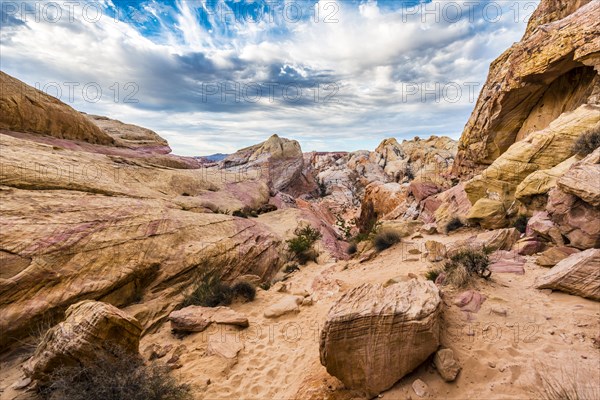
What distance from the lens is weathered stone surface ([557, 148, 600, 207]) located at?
573 cm

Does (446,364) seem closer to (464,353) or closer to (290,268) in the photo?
(464,353)

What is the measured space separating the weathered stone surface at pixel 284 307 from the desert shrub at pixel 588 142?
9.98 metres

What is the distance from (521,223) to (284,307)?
27.6 feet

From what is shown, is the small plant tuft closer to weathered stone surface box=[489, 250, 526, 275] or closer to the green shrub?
weathered stone surface box=[489, 250, 526, 275]

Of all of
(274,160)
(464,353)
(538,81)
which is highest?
(538,81)

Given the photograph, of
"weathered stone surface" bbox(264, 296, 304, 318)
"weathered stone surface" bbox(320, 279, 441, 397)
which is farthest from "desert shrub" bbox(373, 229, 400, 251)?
"weathered stone surface" bbox(320, 279, 441, 397)

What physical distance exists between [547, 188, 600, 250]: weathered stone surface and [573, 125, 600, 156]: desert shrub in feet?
8.91

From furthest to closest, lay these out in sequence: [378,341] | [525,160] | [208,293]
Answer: [525,160], [208,293], [378,341]

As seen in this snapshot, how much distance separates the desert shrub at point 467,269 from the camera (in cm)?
550

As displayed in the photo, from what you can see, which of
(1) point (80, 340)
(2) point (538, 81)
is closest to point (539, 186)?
(2) point (538, 81)

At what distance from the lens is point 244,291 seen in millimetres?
8242

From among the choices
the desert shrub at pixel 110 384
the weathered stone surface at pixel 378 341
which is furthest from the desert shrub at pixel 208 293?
the weathered stone surface at pixel 378 341

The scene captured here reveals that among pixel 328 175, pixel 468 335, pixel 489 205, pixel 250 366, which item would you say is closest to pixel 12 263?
pixel 250 366

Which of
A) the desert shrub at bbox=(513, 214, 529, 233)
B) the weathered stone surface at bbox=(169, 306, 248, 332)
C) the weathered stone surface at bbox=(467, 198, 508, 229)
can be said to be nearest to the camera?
the weathered stone surface at bbox=(169, 306, 248, 332)
